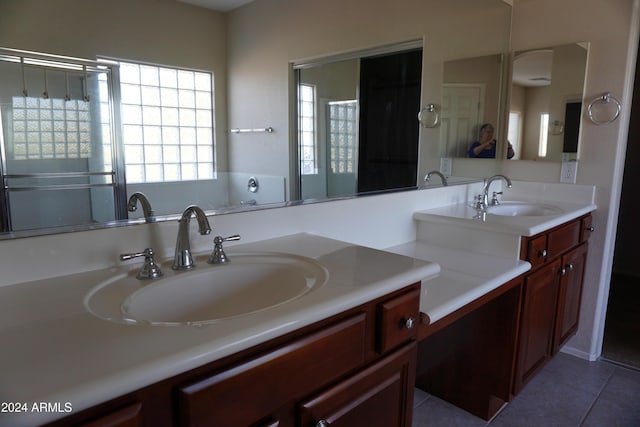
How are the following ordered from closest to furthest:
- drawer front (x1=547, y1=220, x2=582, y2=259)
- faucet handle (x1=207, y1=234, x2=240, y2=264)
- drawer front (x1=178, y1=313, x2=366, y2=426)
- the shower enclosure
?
drawer front (x1=178, y1=313, x2=366, y2=426), the shower enclosure, faucet handle (x1=207, y1=234, x2=240, y2=264), drawer front (x1=547, y1=220, x2=582, y2=259)

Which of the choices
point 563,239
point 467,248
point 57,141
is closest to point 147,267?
point 57,141

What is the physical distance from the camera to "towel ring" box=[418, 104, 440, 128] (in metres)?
2.12

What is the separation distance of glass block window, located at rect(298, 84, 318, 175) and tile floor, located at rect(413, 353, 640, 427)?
1.21 m

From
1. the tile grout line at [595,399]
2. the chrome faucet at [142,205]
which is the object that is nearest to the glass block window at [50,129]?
the chrome faucet at [142,205]

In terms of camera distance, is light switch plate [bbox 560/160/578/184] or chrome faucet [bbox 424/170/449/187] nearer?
chrome faucet [bbox 424/170/449/187]

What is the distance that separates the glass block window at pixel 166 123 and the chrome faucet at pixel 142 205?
41 millimetres

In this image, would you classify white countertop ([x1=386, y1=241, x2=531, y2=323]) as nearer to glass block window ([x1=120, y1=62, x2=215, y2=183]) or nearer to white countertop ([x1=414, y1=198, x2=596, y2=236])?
white countertop ([x1=414, y1=198, x2=596, y2=236])

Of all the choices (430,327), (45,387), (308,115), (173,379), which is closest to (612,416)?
(430,327)

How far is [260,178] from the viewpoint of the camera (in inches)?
55.5

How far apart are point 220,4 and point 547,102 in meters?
2.10

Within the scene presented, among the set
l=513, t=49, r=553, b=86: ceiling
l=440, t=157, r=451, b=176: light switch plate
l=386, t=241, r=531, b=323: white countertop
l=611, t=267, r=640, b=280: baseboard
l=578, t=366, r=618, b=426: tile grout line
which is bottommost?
l=578, t=366, r=618, b=426: tile grout line

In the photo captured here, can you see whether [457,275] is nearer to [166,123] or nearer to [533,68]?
[166,123]

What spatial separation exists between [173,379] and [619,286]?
13.3 ft

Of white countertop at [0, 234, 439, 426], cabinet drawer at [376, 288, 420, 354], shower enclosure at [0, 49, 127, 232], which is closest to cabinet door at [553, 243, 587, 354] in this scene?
cabinet drawer at [376, 288, 420, 354]
